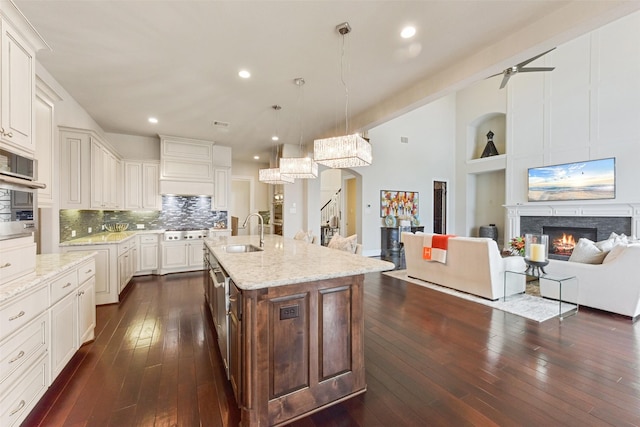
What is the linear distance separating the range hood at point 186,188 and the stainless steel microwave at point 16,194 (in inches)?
144

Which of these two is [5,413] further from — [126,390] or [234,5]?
[234,5]

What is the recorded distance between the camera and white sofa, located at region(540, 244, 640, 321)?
3.03 meters

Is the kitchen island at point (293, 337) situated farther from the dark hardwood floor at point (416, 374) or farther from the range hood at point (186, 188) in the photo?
the range hood at point (186, 188)

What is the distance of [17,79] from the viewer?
1840mm

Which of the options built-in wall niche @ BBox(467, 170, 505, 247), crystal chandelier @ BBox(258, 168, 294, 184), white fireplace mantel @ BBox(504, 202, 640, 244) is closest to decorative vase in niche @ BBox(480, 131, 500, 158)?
built-in wall niche @ BBox(467, 170, 505, 247)

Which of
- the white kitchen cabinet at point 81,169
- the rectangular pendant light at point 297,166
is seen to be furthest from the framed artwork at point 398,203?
the white kitchen cabinet at point 81,169

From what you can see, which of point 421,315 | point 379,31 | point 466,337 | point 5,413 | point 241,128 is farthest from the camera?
point 241,128

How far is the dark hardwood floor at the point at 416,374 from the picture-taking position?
5.50 feet

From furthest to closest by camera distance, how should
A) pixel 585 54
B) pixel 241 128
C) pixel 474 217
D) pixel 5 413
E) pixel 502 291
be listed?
1. pixel 474 217
2. pixel 585 54
3. pixel 241 128
4. pixel 502 291
5. pixel 5 413

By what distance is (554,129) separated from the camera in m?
6.50

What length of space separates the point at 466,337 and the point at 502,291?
1.54 m

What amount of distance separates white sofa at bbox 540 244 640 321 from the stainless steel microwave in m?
5.51

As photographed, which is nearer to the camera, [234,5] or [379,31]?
[234,5]

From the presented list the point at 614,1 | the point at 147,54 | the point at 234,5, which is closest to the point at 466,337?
the point at 614,1
